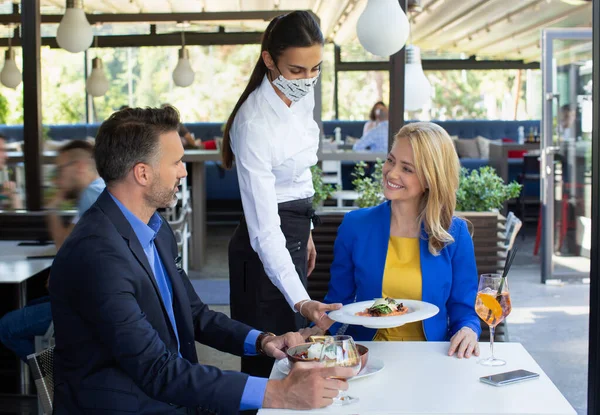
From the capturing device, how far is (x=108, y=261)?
181 centimetres

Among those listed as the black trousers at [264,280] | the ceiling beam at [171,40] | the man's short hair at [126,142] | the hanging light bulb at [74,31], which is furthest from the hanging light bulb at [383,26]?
the ceiling beam at [171,40]

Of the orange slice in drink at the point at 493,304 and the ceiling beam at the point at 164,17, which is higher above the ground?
the ceiling beam at the point at 164,17

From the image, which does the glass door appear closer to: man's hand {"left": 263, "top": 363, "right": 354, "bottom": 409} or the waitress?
the waitress

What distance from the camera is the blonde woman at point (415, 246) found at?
8.23 ft

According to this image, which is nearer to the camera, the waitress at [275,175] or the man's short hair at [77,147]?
the waitress at [275,175]

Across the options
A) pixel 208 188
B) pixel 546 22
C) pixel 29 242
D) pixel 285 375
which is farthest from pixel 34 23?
pixel 546 22

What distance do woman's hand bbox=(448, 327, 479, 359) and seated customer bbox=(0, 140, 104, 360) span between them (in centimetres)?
194

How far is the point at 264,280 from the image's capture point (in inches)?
108

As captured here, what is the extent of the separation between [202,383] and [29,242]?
9.46 ft

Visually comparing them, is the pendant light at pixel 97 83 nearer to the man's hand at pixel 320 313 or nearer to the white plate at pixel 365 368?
the man's hand at pixel 320 313

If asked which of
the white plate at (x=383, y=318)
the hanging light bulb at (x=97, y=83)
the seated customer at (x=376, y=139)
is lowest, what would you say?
the white plate at (x=383, y=318)

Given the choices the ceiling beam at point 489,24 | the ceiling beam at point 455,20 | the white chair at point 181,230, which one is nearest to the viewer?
the white chair at point 181,230

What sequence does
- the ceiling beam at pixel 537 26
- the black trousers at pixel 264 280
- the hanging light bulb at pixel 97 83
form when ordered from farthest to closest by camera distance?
the hanging light bulb at pixel 97 83 < the ceiling beam at pixel 537 26 < the black trousers at pixel 264 280

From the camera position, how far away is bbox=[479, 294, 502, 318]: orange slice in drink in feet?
6.98
